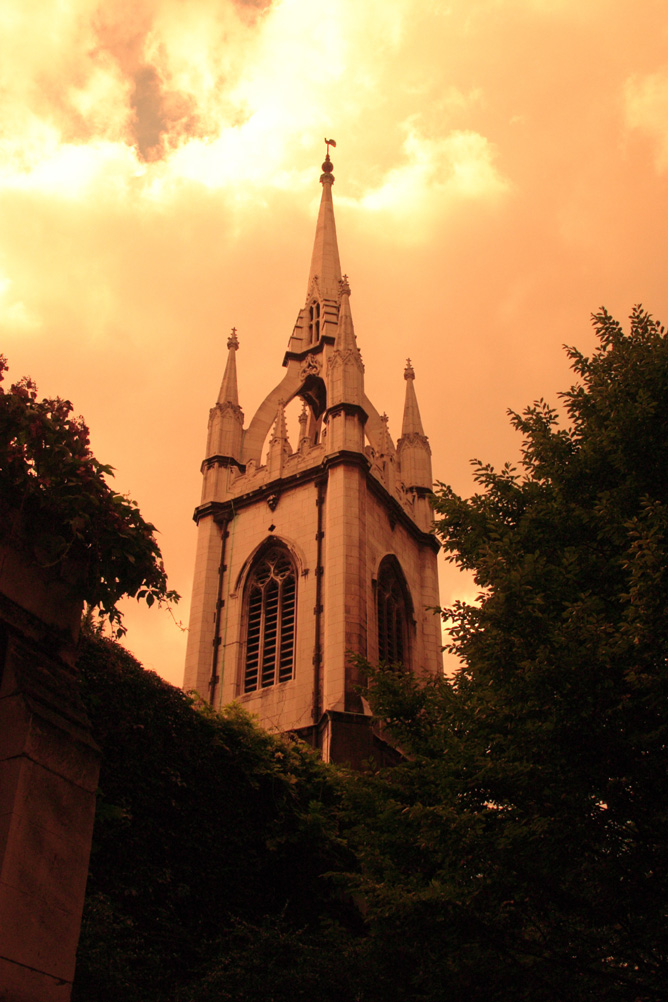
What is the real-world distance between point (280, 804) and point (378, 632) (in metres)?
14.4

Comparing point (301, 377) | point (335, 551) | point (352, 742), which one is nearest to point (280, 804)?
point (352, 742)

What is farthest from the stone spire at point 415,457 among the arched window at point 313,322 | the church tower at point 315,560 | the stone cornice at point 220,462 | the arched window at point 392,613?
the stone cornice at point 220,462

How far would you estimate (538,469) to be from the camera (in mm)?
12609

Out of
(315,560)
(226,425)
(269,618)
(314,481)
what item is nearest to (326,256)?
(226,425)

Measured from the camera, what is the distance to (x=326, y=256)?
159 ft

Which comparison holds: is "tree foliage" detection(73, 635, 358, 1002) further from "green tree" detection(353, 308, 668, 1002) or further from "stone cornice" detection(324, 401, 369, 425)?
"stone cornice" detection(324, 401, 369, 425)

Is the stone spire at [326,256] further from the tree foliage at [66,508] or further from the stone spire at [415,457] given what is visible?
the tree foliage at [66,508]

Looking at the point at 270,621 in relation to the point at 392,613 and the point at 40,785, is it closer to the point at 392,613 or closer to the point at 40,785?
the point at 392,613

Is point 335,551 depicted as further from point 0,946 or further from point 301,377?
point 0,946

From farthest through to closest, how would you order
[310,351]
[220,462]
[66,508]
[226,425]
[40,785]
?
[310,351] < [226,425] < [220,462] < [66,508] < [40,785]

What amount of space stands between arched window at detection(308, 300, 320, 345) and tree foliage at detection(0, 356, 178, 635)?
35.3 metres

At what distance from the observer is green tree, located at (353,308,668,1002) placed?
897 cm

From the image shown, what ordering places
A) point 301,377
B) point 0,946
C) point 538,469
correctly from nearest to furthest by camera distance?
point 0,946
point 538,469
point 301,377

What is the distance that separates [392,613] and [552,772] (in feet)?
82.1
